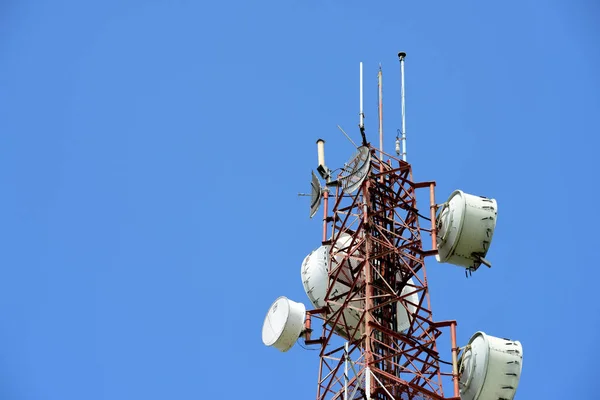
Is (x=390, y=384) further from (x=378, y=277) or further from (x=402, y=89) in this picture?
(x=402, y=89)

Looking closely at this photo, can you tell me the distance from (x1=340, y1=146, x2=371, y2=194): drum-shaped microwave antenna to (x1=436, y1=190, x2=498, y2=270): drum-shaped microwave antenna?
3381mm

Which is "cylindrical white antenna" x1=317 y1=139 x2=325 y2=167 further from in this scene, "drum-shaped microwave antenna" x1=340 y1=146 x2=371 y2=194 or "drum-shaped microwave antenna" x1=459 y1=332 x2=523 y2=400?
"drum-shaped microwave antenna" x1=459 y1=332 x2=523 y2=400

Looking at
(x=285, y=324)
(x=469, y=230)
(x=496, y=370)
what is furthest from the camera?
(x=285, y=324)

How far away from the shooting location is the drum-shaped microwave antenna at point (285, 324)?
47.6 meters

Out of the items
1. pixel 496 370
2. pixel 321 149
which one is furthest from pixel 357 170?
pixel 496 370

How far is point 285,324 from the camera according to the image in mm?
47562

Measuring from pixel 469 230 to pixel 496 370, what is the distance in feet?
17.5

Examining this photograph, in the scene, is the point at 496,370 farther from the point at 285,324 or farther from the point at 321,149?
the point at 321,149

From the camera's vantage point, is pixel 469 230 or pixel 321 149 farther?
pixel 321 149

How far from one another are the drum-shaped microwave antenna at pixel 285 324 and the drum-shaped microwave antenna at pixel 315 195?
357 centimetres

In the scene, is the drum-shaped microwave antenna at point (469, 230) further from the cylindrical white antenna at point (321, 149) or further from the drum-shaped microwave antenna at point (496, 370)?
the cylindrical white antenna at point (321, 149)

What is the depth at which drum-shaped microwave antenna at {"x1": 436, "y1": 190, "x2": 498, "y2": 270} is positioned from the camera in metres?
45.1

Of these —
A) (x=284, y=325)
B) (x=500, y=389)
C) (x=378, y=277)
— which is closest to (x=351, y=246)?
(x=378, y=277)

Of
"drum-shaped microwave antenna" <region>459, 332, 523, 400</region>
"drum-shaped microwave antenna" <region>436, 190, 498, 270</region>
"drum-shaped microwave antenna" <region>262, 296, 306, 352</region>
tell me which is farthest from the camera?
"drum-shaped microwave antenna" <region>262, 296, 306, 352</region>
